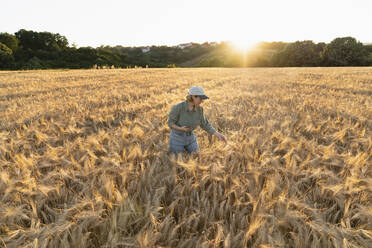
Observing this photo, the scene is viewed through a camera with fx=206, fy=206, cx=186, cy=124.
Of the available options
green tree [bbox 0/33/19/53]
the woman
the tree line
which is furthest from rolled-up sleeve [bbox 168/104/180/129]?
green tree [bbox 0/33/19/53]

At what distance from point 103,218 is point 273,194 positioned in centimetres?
132

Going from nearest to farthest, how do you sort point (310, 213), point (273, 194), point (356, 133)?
point (310, 213), point (273, 194), point (356, 133)

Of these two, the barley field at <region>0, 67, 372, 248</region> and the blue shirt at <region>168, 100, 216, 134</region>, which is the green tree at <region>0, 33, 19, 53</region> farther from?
the blue shirt at <region>168, 100, 216, 134</region>

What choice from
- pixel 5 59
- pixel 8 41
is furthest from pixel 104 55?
pixel 5 59

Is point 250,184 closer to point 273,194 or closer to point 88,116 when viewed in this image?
point 273,194

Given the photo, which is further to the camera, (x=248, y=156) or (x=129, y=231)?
(x=248, y=156)

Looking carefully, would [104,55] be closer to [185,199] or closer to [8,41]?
[8,41]

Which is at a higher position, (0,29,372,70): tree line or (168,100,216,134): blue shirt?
(0,29,372,70): tree line

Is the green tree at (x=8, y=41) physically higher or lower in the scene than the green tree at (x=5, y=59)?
higher

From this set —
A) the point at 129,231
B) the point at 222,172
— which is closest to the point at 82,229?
the point at 129,231

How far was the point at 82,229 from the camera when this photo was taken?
1.27m

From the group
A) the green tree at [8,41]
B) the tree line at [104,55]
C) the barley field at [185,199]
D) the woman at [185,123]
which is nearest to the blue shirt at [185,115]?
the woman at [185,123]

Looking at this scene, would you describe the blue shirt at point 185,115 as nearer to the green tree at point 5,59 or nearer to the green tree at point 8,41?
the green tree at point 5,59

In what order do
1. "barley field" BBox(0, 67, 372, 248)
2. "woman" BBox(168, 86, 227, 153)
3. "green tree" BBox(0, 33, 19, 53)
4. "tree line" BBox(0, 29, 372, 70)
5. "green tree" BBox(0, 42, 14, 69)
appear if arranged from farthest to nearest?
"green tree" BBox(0, 33, 19, 53) → "tree line" BBox(0, 29, 372, 70) → "green tree" BBox(0, 42, 14, 69) → "woman" BBox(168, 86, 227, 153) → "barley field" BBox(0, 67, 372, 248)
